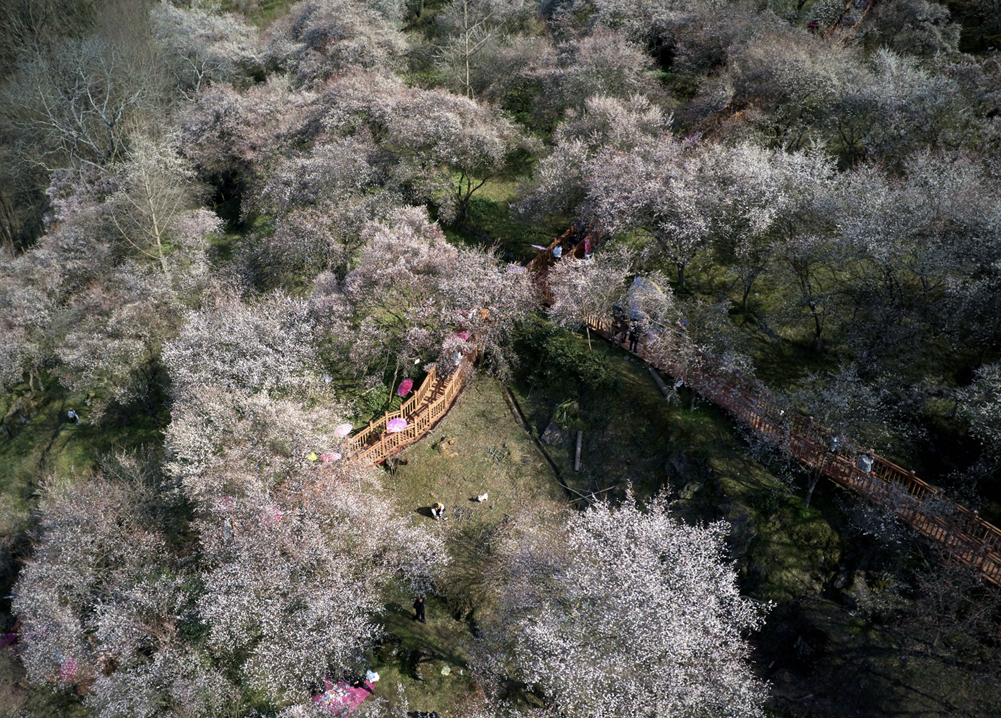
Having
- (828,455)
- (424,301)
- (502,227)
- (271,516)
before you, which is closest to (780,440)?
(828,455)

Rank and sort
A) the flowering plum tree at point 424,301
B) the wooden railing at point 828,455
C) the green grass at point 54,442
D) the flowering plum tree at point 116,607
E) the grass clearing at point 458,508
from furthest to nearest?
1. the green grass at point 54,442
2. the flowering plum tree at point 424,301
3. the grass clearing at point 458,508
4. the flowering plum tree at point 116,607
5. the wooden railing at point 828,455

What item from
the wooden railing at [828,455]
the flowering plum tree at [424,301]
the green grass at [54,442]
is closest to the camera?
the wooden railing at [828,455]

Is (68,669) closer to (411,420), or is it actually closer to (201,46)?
(411,420)

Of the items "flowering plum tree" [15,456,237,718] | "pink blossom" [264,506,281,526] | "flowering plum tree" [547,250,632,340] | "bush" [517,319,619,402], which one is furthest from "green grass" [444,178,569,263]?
"flowering plum tree" [15,456,237,718]

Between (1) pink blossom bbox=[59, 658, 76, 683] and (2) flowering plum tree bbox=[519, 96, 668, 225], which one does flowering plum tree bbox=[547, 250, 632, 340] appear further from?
(1) pink blossom bbox=[59, 658, 76, 683]

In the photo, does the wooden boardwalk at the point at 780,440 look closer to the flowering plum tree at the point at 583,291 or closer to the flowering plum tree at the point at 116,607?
the flowering plum tree at the point at 583,291

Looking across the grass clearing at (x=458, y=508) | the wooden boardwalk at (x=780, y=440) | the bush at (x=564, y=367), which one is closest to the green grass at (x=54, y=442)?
the wooden boardwalk at (x=780, y=440)

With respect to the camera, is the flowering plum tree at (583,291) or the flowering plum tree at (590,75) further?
the flowering plum tree at (590,75)
